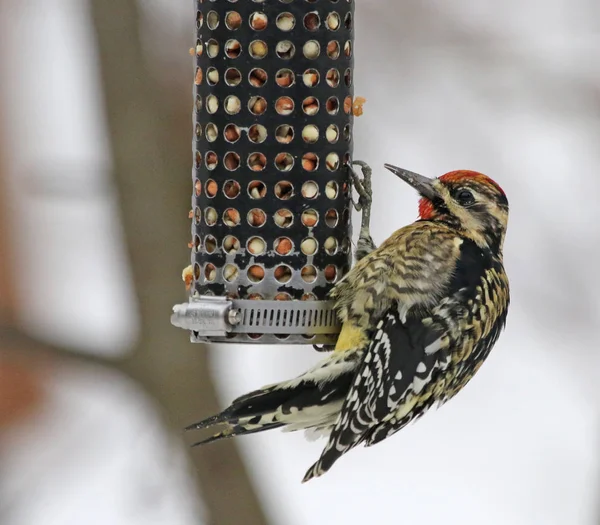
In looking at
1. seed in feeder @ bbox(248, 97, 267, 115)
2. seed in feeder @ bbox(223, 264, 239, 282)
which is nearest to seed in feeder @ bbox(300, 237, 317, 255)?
seed in feeder @ bbox(223, 264, 239, 282)

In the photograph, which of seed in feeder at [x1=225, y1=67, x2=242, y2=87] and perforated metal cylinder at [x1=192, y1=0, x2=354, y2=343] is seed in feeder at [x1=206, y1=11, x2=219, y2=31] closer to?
perforated metal cylinder at [x1=192, y1=0, x2=354, y2=343]

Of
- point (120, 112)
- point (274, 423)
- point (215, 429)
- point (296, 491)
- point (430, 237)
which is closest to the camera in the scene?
point (274, 423)

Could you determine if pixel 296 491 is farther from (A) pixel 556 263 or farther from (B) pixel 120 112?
(B) pixel 120 112

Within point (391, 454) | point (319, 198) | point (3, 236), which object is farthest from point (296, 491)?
point (319, 198)

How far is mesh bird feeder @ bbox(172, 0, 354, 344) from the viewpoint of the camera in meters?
4.00

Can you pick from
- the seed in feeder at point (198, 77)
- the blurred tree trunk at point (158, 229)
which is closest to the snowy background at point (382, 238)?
the blurred tree trunk at point (158, 229)

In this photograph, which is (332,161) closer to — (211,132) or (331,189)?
(331,189)

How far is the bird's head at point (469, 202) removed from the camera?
4449 millimetres

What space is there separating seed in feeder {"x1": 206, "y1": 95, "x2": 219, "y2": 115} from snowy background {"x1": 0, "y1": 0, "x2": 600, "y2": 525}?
217cm

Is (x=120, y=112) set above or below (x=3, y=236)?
above

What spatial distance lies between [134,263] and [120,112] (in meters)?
0.80

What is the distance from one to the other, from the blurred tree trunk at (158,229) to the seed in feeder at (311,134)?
2174mm

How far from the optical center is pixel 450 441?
23.9 feet

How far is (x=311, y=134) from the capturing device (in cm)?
409
